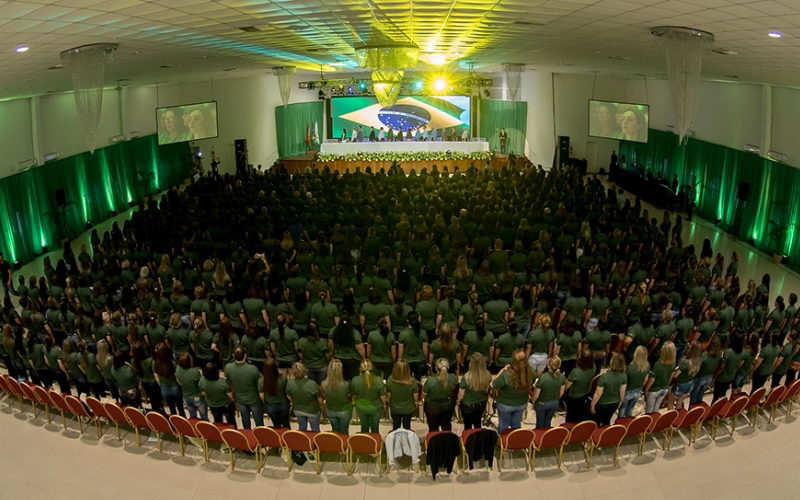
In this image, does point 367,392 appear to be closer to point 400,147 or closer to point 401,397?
point 401,397

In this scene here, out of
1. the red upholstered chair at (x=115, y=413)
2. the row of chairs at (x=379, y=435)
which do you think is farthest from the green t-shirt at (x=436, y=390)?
the red upholstered chair at (x=115, y=413)

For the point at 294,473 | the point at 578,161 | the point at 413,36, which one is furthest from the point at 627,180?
the point at 294,473

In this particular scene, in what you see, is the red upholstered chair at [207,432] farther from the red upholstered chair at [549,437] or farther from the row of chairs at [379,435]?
the red upholstered chair at [549,437]

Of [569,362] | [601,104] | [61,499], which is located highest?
[601,104]

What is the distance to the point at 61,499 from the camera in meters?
6.81

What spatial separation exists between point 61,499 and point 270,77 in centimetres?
2423

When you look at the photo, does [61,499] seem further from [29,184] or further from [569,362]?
[29,184]

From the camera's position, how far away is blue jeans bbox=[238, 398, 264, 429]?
7242 mm

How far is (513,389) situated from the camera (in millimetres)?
6922

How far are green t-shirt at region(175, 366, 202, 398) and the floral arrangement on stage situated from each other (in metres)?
19.8

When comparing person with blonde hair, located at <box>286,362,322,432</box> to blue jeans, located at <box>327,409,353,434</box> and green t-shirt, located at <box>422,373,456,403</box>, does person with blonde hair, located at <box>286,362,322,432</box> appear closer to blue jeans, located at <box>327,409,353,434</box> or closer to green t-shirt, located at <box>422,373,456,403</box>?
blue jeans, located at <box>327,409,353,434</box>

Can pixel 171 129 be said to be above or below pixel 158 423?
above

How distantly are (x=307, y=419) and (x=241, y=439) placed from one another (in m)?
0.73

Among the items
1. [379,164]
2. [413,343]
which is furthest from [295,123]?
[413,343]
